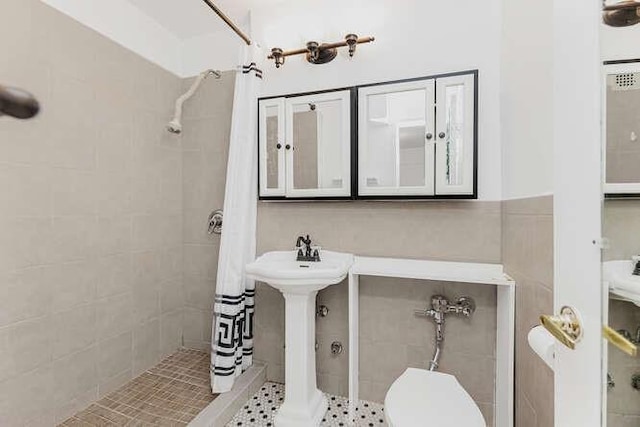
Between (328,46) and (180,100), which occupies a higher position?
(328,46)

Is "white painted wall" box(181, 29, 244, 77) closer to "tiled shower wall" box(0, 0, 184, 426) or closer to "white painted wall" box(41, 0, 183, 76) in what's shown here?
"white painted wall" box(41, 0, 183, 76)

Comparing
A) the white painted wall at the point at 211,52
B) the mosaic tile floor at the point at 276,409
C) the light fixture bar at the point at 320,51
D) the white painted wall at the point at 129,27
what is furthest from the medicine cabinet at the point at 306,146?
the mosaic tile floor at the point at 276,409

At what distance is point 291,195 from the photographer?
1831 millimetres

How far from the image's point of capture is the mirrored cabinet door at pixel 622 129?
0.43m

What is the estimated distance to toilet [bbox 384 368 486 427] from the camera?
42.4 inches

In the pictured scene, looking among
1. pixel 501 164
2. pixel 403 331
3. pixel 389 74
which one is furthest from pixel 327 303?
pixel 389 74

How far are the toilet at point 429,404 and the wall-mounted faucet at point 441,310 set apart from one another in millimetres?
266

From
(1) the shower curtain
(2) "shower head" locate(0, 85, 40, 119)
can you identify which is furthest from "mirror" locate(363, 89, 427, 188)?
(2) "shower head" locate(0, 85, 40, 119)

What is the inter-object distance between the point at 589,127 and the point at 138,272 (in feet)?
7.41

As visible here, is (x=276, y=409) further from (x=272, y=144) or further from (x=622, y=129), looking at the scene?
(x=622, y=129)

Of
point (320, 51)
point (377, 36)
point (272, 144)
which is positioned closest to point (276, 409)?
point (272, 144)

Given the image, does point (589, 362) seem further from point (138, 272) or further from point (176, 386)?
point (138, 272)

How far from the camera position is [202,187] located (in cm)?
223

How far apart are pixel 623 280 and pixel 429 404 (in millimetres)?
978
